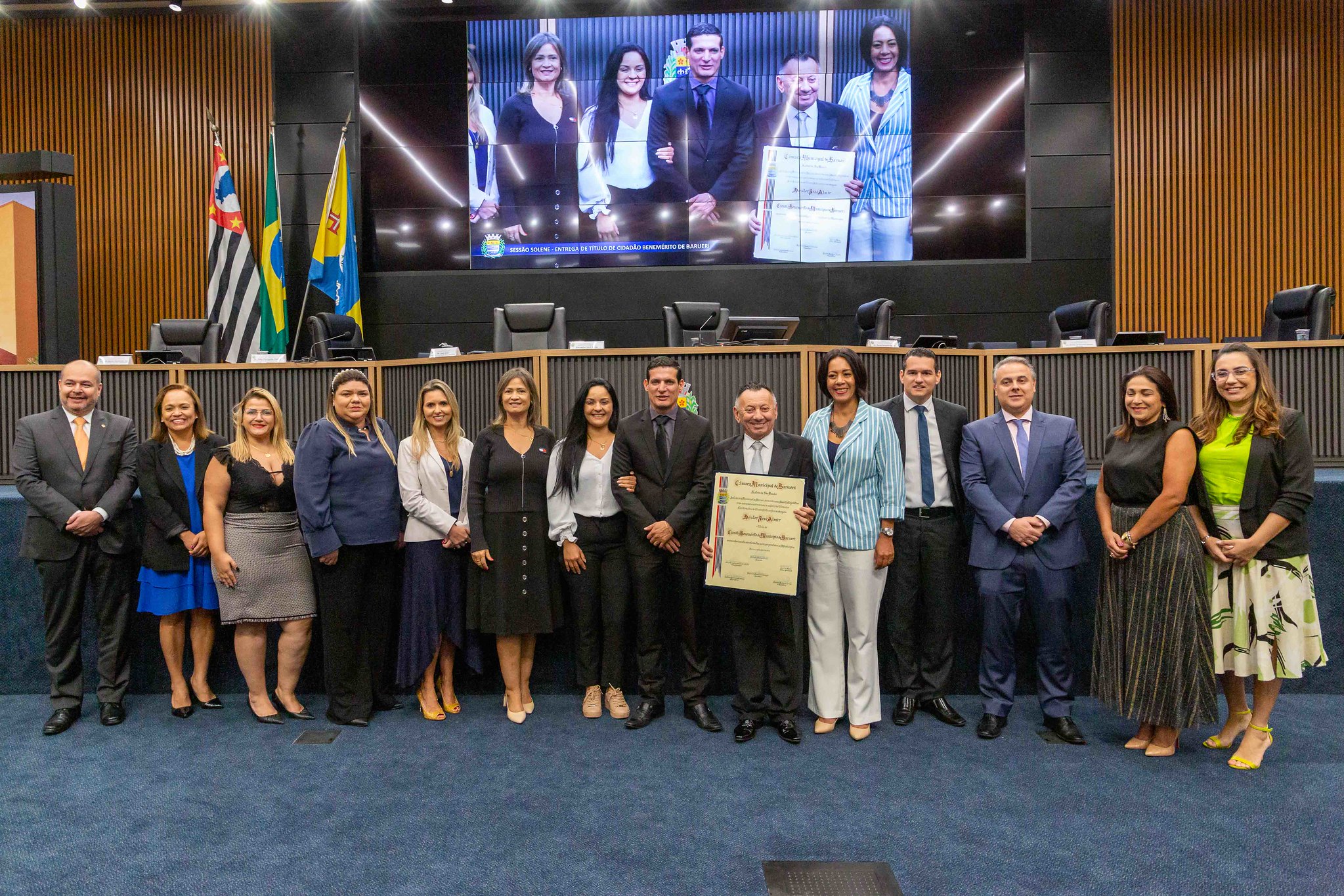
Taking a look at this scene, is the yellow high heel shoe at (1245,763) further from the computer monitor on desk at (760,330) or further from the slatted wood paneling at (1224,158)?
the slatted wood paneling at (1224,158)

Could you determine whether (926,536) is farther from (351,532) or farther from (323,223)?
(323,223)

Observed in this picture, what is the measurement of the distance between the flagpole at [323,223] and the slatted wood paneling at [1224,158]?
23.6ft

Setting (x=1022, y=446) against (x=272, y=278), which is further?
(x=272, y=278)

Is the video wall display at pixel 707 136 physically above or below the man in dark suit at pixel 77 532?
above

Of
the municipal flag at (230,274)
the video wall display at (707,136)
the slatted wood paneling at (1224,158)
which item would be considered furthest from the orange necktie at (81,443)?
the slatted wood paneling at (1224,158)

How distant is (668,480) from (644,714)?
100 centimetres

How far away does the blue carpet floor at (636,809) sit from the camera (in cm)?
224

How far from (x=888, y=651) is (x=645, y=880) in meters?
1.88

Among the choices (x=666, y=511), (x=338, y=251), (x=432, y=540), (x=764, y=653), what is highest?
(x=338, y=251)

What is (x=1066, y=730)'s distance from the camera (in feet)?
10.5

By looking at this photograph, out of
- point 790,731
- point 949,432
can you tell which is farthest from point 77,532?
point 949,432

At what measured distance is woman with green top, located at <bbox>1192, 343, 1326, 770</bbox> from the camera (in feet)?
9.46

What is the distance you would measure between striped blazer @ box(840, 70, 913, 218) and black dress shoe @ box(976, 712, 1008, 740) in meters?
5.49

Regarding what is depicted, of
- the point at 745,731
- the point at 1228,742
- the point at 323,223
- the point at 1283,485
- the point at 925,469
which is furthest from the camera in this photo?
the point at 323,223
